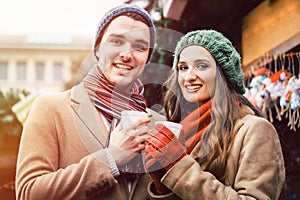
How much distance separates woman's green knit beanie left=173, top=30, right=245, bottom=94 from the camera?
1485 millimetres

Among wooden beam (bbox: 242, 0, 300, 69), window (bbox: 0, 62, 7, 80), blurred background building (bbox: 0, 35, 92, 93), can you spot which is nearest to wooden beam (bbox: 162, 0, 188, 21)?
wooden beam (bbox: 242, 0, 300, 69)

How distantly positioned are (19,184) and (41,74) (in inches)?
611

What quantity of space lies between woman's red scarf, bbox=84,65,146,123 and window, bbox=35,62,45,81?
49.1 ft

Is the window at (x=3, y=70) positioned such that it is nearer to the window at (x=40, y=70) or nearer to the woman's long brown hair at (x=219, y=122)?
the window at (x=40, y=70)

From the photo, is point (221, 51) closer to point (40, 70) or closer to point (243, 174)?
point (243, 174)

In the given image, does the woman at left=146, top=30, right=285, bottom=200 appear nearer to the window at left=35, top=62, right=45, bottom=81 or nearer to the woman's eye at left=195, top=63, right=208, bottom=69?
the woman's eye at left=195, top=63, right=208, bottom=69

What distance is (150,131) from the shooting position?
4.40ft

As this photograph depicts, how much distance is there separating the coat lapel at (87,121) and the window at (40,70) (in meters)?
14.9

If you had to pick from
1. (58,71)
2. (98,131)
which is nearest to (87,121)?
(98,131)

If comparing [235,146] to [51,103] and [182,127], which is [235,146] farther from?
[51,103]

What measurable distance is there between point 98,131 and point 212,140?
0.91ft

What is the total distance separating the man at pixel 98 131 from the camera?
4.46 feet

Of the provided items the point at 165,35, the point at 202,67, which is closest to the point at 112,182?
the point at 202,67

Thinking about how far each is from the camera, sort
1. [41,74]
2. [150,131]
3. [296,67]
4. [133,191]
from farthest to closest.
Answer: [41,74] < [296,67] < [133,191] < [150,131]
